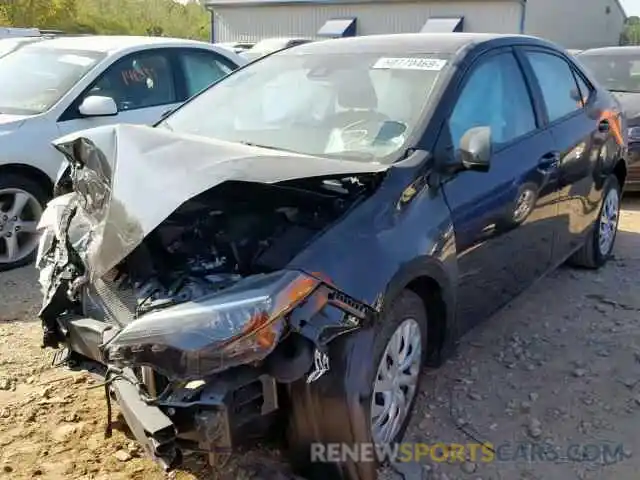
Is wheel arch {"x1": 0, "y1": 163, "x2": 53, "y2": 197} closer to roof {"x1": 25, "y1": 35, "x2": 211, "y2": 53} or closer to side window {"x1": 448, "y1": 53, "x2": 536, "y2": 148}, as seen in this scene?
roof {"x1": 25, "y1": 35, "x2": 211, "y2": 53}

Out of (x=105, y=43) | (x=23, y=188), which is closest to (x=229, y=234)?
(x=23, y=188)

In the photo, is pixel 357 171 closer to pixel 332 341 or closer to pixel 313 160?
pixel 313 160

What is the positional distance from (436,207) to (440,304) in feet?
1.40

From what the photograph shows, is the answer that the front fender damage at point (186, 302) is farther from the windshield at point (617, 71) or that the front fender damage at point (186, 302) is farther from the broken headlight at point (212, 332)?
the windshield at point (617, 71)

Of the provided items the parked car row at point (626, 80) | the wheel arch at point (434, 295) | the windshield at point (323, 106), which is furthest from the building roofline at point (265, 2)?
the wheel arch at point (434, 295)

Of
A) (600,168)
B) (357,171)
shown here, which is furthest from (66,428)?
(600,168)

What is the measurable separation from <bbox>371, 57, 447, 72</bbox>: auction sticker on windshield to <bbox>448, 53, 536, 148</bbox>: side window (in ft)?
0.56

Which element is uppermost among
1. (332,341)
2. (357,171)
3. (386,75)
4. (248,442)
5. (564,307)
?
(386,75)

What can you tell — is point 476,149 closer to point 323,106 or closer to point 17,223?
point 323,106

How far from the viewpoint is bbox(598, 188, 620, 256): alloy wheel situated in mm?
5234

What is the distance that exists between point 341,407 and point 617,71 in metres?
7.90

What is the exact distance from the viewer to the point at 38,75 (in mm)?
5875

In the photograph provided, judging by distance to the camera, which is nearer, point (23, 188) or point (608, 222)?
point (23, 188)

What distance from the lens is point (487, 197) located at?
3.42 metres
